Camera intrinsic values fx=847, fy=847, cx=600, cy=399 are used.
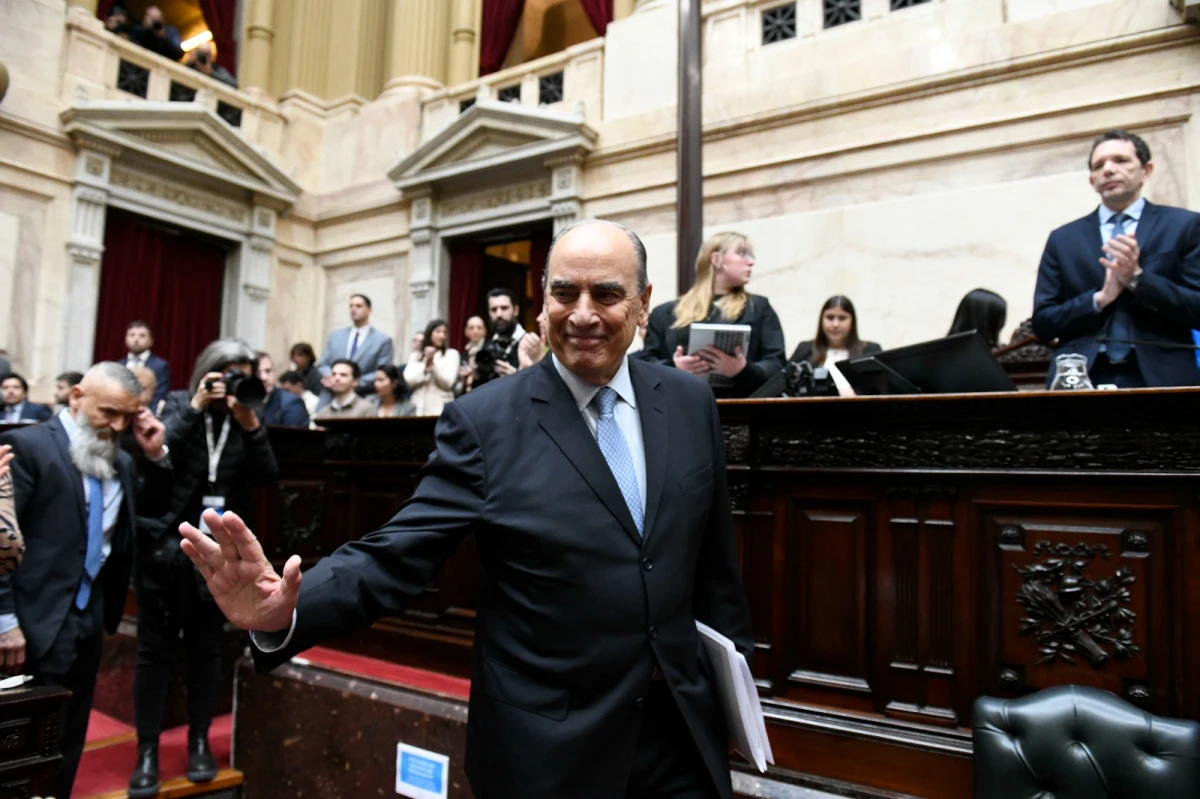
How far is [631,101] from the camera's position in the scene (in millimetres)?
7242

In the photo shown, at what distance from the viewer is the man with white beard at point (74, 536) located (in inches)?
99.6

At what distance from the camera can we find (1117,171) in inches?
94.7

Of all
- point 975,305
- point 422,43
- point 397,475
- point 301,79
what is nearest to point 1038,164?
point 975,305

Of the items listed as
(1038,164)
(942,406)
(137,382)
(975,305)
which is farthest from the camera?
(1038,164)

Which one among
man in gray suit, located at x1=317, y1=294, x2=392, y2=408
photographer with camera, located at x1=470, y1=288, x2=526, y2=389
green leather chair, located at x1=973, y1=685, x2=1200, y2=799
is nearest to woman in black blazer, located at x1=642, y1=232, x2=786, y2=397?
photographer with camera, located at x1=470, y1=288, x2=526, y2=389

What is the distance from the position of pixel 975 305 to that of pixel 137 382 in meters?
3.40

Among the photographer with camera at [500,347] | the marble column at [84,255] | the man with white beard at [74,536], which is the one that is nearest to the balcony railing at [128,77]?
the marble column at [84,255]

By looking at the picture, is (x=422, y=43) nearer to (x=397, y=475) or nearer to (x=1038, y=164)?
(x=1038, y=164)

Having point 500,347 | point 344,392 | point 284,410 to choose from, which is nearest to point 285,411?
point 284,410

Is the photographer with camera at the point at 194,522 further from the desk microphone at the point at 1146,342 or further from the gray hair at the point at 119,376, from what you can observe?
the desk microphone at the point at 1146,342

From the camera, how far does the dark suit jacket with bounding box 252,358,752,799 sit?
118 cm

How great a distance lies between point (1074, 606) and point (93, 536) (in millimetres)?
2854

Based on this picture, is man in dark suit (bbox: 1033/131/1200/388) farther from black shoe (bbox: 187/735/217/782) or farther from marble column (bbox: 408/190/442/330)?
marble column (bbox: 408/190/442/330)

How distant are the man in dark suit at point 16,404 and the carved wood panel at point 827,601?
557 centimetres
